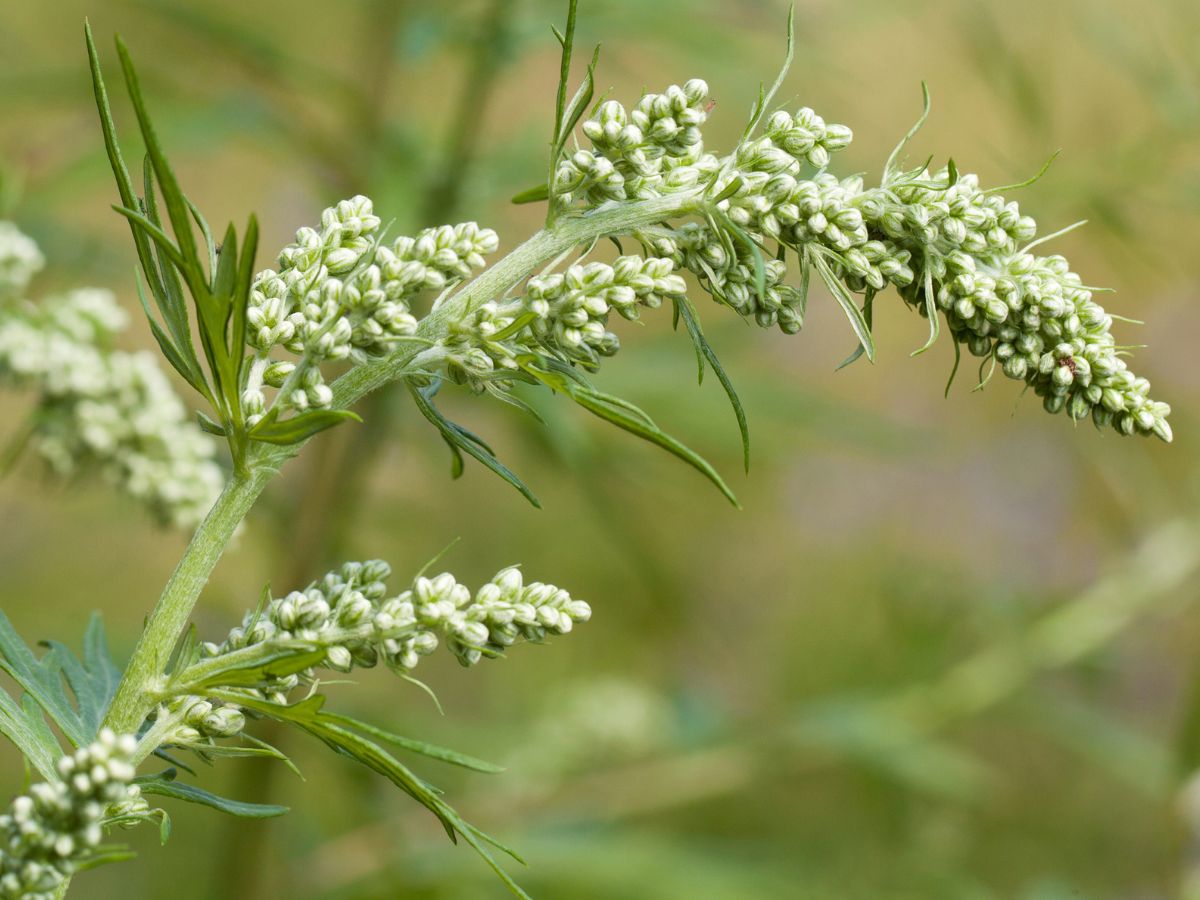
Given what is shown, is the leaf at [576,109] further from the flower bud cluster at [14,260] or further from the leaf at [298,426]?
the flower bud cluster at [14,260]

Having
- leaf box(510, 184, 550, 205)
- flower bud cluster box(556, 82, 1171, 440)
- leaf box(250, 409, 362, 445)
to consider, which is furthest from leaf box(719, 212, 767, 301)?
leaf box(250, 409, 362, 445)

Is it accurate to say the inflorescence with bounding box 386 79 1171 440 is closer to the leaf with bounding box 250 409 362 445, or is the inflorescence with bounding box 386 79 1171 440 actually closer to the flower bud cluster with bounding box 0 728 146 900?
the leaf with bounding box 250 409 362 445

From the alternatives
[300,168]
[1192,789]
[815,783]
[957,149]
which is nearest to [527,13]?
[300,168]

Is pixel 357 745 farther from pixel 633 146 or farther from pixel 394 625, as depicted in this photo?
pixel 633 146

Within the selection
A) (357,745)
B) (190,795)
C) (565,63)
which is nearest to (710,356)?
(565,63)

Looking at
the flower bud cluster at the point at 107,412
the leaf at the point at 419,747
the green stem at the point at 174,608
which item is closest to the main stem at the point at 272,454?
the green stem at the point at 174,608
